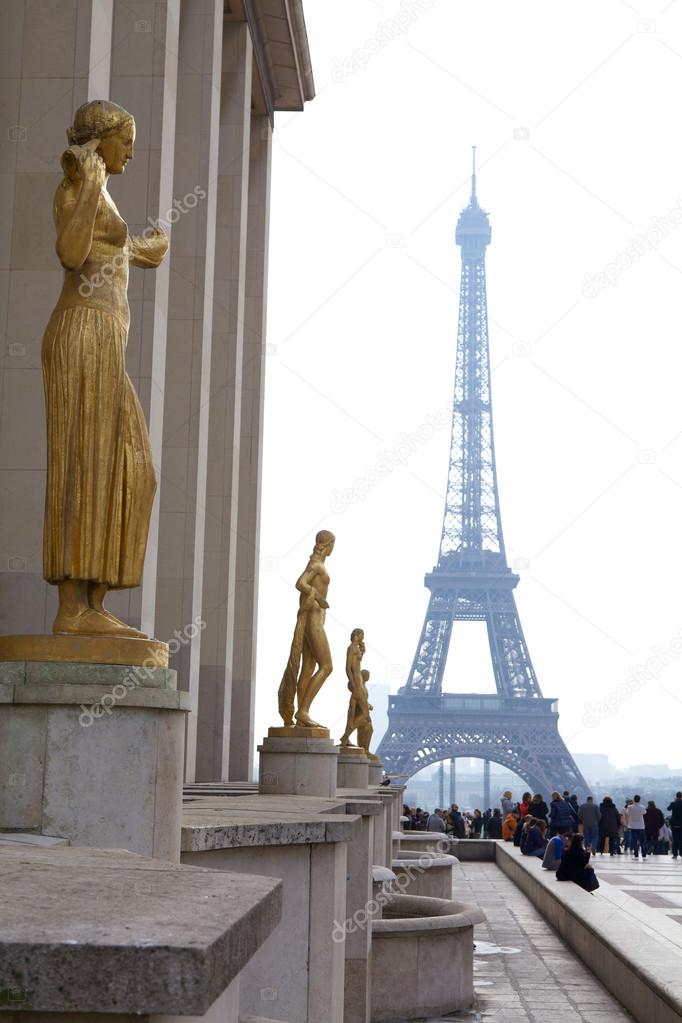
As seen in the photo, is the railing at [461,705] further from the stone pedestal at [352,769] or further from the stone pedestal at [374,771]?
the stone pedestal at [352,769]

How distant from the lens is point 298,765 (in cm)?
1286

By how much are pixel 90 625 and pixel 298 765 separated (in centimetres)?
749

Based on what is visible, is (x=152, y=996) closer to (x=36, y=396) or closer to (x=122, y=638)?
(x=122, y=638)

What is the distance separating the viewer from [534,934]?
16969 millimetres

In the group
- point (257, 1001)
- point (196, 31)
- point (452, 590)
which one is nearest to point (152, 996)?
point (257, 1001)

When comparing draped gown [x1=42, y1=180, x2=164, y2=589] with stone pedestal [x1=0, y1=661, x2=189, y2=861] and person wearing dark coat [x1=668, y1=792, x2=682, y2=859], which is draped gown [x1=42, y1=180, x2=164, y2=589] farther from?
person wearing dark coat [x1=668, y1=792, x2=682, y2=859]

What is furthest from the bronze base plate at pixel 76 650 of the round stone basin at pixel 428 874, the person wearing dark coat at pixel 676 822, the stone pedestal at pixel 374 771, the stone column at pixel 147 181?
the person wearing dark coat at pixel 676 822

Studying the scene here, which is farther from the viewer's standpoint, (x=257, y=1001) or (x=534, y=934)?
(x=534, y=934)

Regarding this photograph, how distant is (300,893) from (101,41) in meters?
9.27

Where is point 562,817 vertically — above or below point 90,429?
below

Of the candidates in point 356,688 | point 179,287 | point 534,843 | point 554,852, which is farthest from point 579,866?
point 179,287

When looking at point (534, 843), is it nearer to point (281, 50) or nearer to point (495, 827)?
point (495, 827)

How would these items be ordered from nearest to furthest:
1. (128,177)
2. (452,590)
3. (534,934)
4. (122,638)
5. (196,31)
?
(122,638)
(128,177)
(534,934)
(196,31)
(452,590)

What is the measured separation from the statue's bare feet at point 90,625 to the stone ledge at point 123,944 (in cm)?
304
